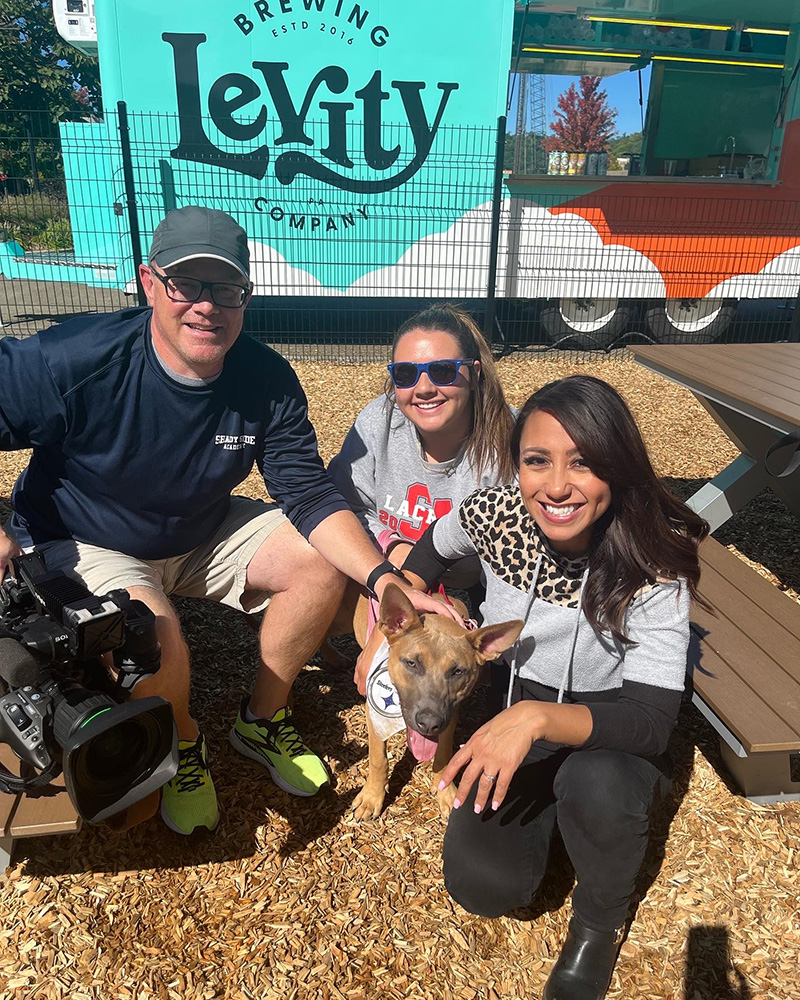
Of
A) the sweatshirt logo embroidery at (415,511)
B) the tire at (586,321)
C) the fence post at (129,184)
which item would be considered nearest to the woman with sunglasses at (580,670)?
the sweatshirt logo embroidery at (415,511)

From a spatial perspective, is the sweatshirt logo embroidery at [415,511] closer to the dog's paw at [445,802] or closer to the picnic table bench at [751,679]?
the dog's paw at [445,802]

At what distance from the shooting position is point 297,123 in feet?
31.8

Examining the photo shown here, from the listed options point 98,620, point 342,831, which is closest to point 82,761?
point 98,620

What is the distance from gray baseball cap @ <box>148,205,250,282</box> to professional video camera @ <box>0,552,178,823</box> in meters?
1.29

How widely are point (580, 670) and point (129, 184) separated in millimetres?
9694

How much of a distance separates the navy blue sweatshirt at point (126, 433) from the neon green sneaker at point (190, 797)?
866 millimetres

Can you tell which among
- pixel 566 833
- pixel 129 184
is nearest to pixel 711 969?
pixel 566 833

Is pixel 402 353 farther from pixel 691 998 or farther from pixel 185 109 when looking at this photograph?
pixel 185 109

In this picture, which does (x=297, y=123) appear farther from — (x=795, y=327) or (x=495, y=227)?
(x=795, y=327)

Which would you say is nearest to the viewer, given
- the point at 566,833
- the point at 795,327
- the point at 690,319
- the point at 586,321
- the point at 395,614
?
the point at 566,833

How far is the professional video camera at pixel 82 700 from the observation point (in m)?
1.79

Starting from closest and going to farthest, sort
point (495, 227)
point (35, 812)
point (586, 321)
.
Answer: point (35, 812)
point (495, 227)
point (586, 321)

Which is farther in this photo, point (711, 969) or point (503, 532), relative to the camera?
point (503, 532)

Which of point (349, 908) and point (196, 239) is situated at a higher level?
point (196, 239)
